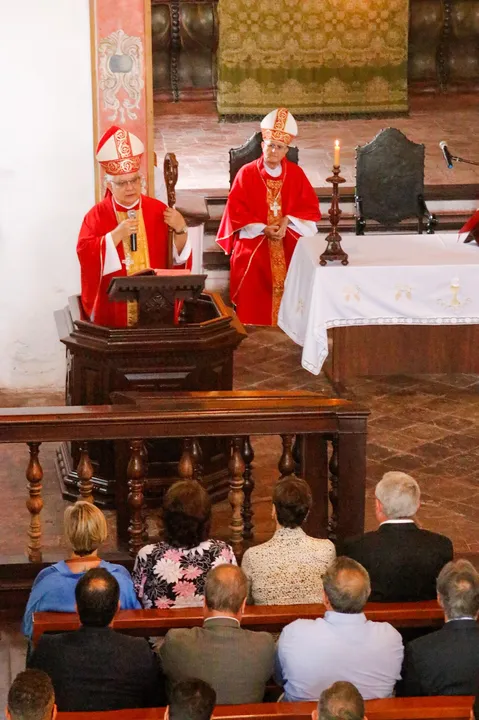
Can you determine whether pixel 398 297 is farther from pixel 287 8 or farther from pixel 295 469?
pixel 287 8

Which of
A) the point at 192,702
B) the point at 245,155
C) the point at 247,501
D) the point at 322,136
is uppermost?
the point at 245,155

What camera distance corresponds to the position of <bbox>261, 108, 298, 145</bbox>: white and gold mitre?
8641mm

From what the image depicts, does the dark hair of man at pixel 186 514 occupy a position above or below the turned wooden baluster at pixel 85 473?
above

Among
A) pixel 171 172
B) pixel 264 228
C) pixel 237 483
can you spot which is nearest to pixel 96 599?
pixel 237 483

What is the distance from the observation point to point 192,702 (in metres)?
3.10

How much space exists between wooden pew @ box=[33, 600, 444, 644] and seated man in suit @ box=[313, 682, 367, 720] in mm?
879

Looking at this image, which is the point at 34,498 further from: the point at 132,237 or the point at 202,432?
the point at 132,237

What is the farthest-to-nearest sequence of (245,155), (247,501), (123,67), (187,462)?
(245,155) < (123,67) < (247,501) < (187,462)

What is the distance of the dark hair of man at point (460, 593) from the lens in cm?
369

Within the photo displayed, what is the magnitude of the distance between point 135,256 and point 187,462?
209cm

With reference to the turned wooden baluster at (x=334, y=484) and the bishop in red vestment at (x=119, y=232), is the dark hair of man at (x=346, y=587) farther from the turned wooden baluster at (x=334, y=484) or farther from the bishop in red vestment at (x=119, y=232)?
the bishop in red vestment at (x=119, y=232)

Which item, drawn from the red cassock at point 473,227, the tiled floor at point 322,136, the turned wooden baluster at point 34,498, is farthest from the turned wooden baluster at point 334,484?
the tiled floor at point 322,136

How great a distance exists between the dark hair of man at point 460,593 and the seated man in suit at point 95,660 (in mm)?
871

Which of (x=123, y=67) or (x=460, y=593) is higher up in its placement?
(x=123, y=67)
